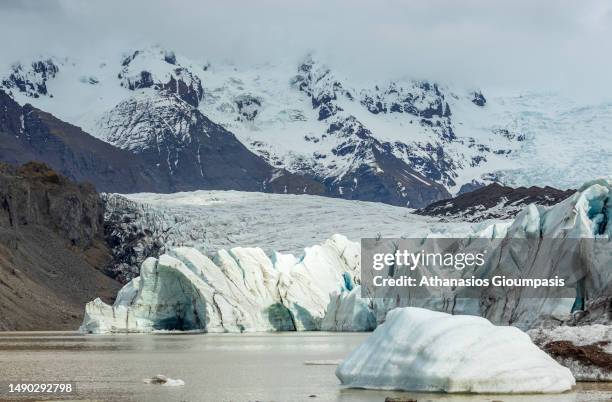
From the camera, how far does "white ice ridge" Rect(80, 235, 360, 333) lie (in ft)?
229

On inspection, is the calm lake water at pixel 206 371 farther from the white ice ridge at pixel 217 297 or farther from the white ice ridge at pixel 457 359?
the white ice ridge at pixel 217 297

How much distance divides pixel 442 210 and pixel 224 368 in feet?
479

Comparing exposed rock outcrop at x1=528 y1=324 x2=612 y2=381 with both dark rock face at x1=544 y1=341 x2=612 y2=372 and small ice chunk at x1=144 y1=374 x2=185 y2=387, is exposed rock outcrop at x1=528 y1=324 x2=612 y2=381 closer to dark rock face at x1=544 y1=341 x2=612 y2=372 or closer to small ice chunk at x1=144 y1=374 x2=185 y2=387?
dark rock face at x1=544 y1=341 x2=612 y2=372

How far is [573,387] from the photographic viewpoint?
85.5 ft

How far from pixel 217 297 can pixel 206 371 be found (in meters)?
35.1

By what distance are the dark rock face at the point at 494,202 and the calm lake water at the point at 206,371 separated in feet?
372

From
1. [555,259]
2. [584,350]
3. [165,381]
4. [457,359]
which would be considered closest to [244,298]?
[555,259]

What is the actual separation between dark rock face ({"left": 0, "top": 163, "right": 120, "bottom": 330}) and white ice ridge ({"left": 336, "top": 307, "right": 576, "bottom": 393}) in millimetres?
72945

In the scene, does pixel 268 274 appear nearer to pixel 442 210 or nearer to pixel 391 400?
→ pixel 391 400

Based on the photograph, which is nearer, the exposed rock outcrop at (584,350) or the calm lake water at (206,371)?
the calm lake water at (206,371)

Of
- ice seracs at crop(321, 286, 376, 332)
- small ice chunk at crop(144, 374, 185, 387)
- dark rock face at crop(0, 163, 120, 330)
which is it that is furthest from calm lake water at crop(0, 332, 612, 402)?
dark rock face at crop(0, 163, 120, 330)

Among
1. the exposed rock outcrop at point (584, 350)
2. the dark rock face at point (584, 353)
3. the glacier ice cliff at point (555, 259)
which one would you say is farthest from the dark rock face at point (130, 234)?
the dark rock face at point (584, 353)

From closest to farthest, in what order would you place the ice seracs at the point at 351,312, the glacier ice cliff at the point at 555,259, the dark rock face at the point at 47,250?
the glacier ice cliff at the point at 555,259, the ice seracs at the point at 351,312, the dark rock face at the point at 47,250

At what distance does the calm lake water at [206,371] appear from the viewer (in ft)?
83.7
